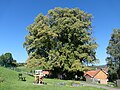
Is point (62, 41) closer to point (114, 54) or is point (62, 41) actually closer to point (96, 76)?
point (114, 54)

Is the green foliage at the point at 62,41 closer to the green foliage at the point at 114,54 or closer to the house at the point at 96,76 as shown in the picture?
the green foliage at the point at 114,54

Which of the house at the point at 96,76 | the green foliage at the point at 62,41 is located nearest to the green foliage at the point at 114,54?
the green foliage at the point at 62,41

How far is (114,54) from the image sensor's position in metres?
58.8

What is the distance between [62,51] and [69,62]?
2.69 m

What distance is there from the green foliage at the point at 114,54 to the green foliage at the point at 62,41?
4778 mm

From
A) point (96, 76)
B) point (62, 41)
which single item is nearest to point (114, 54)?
point (62, 41)

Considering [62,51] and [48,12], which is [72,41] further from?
[48,12]

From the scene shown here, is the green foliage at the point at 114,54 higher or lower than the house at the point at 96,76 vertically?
higher

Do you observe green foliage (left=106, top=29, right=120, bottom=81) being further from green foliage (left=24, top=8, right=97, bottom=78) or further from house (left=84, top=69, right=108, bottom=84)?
house (left=84, top=69, right=108, bottom=84)

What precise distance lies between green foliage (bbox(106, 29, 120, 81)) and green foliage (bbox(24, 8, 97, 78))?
4778 millimetres

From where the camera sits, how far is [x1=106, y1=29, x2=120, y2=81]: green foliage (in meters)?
58.5

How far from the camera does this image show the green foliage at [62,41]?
53688mm

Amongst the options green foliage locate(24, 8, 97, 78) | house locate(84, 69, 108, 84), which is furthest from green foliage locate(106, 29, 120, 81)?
house locate(84, 69, 108, 84)

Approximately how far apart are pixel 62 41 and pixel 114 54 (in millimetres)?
12071
